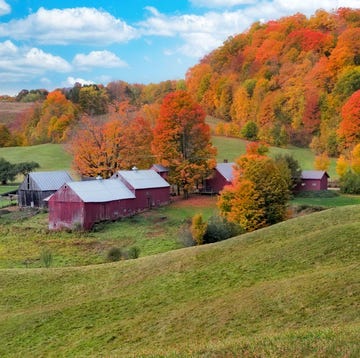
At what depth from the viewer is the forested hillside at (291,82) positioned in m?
95.9

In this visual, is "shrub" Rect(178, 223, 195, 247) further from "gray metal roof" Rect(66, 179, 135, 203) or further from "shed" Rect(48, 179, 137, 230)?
"gray metal roof" Rect(66, 179, 135, 203)

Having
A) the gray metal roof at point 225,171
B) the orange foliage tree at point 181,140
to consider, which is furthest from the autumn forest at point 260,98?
the gray metal roof at point 225,171

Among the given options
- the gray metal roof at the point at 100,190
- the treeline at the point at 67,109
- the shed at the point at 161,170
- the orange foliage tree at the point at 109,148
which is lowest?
the gray metal roof at the point at 100,190

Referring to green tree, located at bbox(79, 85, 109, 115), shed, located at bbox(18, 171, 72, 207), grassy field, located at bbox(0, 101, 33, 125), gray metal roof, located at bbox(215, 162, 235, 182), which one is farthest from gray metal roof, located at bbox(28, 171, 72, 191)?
grassy field, located at bbox(0, 101, 33, 125)

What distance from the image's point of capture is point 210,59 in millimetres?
142750

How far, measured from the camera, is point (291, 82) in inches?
4232

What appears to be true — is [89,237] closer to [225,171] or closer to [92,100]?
[225,171]

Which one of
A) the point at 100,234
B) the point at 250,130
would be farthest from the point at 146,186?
the point at 250,130

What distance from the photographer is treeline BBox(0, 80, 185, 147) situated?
354ft

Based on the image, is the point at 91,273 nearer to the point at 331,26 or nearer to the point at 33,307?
the point at 33,307

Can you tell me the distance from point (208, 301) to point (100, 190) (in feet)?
104

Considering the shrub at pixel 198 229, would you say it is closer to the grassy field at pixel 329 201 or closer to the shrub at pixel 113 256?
the shrub at pixel 113 256

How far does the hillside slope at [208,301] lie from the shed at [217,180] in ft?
107

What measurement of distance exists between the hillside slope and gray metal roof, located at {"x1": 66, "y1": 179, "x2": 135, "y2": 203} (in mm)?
21013
